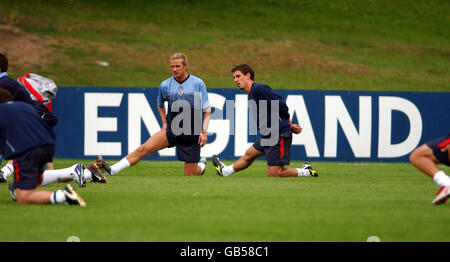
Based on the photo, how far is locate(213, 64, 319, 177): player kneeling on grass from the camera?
12977 millimetres

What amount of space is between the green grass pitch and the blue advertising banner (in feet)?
20.9

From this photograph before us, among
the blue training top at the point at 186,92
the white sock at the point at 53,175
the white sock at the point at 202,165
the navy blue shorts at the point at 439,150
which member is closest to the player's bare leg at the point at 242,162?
the white sock at the point at 202,165

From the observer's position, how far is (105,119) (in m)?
18.6

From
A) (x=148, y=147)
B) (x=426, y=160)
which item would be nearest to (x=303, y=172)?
(x=148, y=147)

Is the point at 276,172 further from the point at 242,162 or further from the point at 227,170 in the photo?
the point at 227,170

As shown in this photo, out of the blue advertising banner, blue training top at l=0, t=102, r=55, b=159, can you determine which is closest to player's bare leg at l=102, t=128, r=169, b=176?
blue training top at l=0, t=102, r=55, b=159

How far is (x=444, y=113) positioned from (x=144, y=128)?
308 inches

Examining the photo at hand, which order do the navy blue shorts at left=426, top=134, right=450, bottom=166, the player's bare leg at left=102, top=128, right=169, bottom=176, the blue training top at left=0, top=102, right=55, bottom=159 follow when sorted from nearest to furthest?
the blue training top at left=0, top=102, right=55, bottom=159 < the navy blue shorts at left=426, top=134, right=450, bottom=166 < the player's bare leg at left=102, top=128, right=169, bottom=176

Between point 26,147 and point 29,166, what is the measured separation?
0.22m

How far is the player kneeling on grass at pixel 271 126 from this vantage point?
42.6ft

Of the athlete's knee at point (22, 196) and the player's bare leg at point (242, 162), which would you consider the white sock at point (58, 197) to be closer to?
the athlete's knee at point (22, 196)

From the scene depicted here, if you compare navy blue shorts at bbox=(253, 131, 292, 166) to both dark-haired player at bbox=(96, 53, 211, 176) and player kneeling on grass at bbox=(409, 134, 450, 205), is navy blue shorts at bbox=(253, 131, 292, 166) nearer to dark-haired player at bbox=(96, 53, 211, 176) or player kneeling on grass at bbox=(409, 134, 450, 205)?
dark-haired player at bbox=(96, 53, 211, 176)
